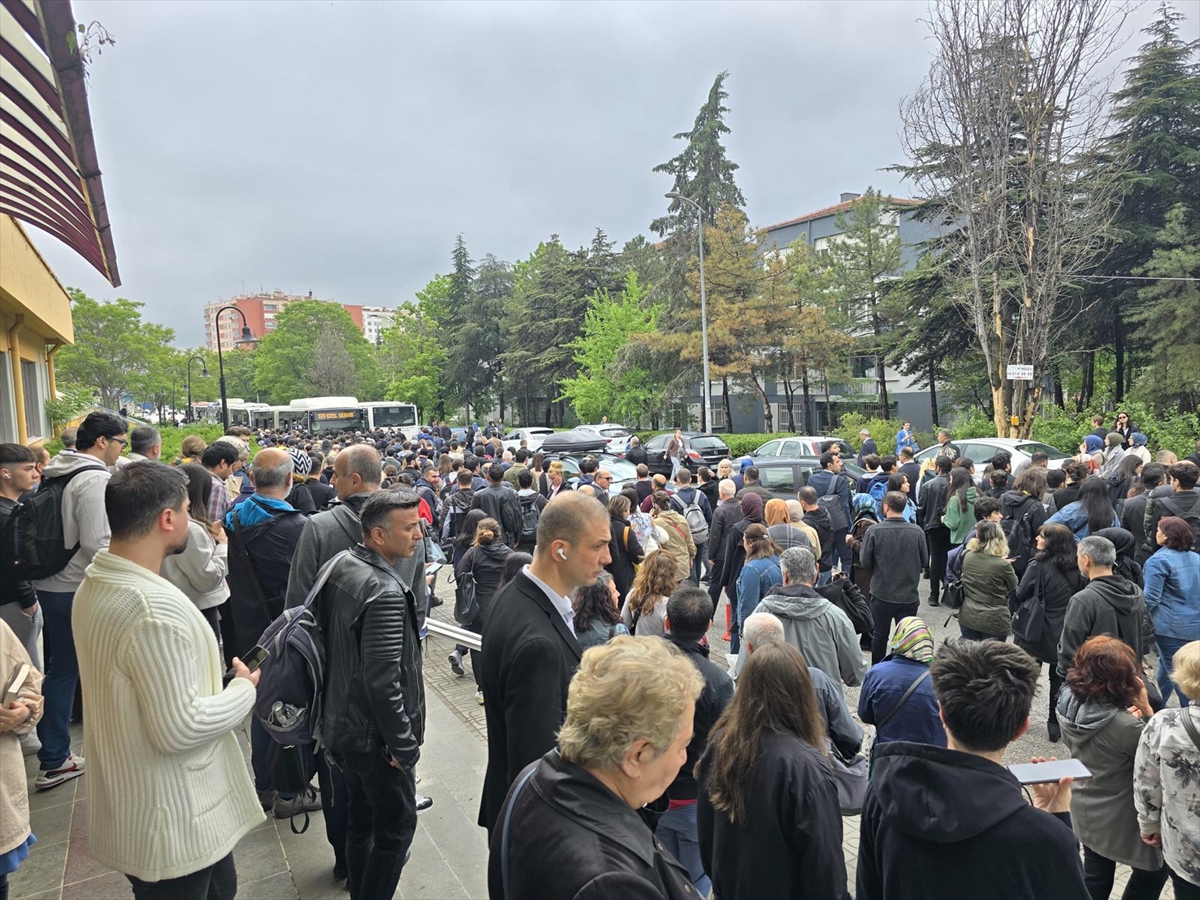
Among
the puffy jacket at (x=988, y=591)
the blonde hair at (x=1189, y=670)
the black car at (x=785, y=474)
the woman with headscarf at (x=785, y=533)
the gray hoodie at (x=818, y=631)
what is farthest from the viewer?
the black car at (x=785, y=474)

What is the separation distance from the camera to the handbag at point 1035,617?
18.0 ft

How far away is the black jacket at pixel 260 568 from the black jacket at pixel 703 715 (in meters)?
2.82

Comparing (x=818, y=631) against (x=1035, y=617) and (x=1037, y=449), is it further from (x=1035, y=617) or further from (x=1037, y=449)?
(x=1037, y=449)

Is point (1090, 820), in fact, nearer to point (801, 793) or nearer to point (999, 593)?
point (801, 793)

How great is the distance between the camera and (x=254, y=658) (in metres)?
2.87

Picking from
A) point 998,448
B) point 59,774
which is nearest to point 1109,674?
point 59,774

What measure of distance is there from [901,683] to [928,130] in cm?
2511

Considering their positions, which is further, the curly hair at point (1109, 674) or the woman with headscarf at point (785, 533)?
the woman with headscarf at point (785, 533)

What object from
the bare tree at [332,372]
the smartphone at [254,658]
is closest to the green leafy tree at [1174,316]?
the smartphone at [254,658]

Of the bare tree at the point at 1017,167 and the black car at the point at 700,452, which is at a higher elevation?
the bare tree at the point at 1017,167

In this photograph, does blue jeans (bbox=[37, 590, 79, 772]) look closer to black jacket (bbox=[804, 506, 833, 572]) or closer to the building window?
black jacket (bbox=[804, 506, 833, 572])

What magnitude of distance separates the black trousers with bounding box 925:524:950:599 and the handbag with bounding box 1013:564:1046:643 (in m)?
4.37

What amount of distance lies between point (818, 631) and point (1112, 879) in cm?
169

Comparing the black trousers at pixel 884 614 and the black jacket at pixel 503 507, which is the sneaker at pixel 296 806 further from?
the black trousers at pixel 884 614
